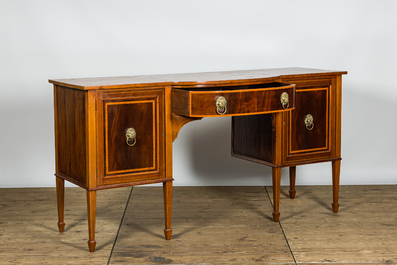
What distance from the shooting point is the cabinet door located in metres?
2.98

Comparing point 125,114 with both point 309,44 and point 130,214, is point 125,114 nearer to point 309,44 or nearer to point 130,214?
point 130,214

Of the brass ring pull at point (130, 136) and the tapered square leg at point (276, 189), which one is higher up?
the brass ring pull at point (130, 136)

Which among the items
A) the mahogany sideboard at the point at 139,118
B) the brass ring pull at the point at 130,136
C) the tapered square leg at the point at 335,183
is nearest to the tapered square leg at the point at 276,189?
the mahogany sideboard at the point at 139,118

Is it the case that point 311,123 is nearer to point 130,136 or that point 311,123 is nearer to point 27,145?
point 130,136

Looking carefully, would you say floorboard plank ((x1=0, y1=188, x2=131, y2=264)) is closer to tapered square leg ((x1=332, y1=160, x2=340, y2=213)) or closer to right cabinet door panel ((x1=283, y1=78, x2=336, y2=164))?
right cabinet door panel ((x1=283, y1=78, x2=336, y2=164))

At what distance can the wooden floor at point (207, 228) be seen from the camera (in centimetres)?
306

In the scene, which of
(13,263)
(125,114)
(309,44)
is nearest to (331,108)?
(309,44)

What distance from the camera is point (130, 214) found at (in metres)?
3.82

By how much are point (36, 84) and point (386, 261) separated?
9.92 feet

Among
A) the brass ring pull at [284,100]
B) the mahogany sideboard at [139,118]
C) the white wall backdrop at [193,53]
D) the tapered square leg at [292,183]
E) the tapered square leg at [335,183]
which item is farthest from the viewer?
the white wall backdrop at [193,53]

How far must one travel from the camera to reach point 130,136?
9.96 ft

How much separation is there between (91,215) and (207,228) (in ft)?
2.68

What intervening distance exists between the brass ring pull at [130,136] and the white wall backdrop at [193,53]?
1592 millimetres

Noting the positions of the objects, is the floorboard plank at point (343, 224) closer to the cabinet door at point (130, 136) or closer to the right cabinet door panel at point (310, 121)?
the right cabinet door panel at point (310, 121)
